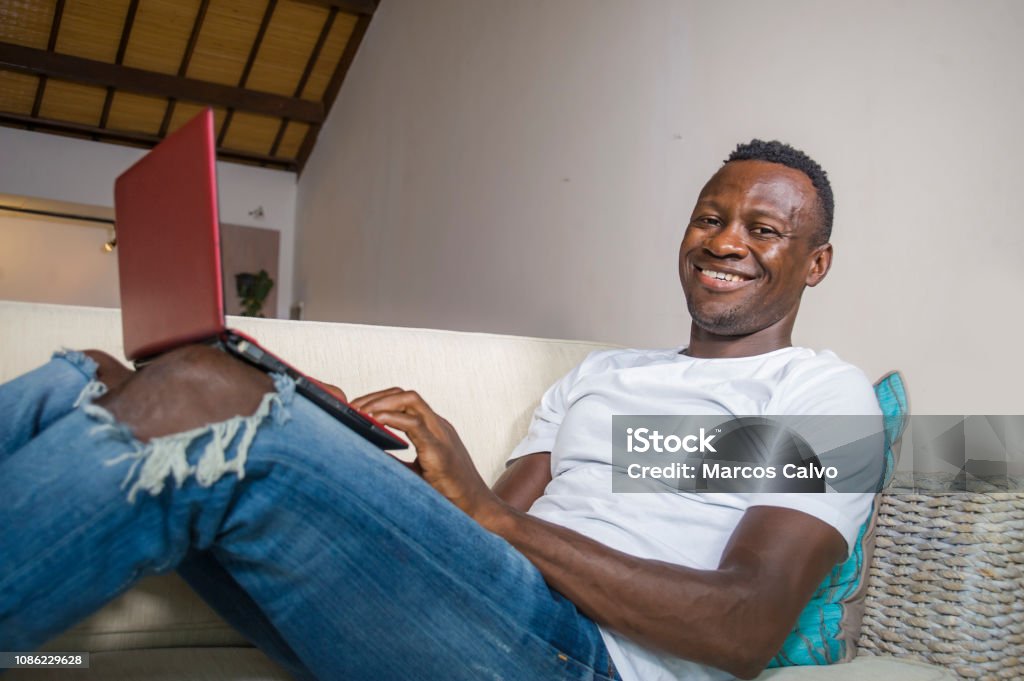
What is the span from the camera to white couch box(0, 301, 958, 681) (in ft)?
3.69

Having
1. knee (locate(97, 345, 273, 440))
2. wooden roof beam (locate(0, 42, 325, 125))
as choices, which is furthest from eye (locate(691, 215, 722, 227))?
wooden roof beam (locate(0, 42, 325, 125))

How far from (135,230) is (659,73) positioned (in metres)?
1.81

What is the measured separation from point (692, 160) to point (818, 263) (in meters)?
0.93

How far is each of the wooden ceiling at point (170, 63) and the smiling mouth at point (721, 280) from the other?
191 inches

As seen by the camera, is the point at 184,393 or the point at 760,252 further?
the point at 760,252

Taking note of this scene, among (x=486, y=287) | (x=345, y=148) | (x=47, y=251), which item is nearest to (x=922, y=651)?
(x=486, y=287)

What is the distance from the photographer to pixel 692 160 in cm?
224

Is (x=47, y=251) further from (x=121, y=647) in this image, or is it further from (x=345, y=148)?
(x=121, y=647)

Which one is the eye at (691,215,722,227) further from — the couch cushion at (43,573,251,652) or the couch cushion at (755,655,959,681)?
the couch cushion at (43,573,251,652)

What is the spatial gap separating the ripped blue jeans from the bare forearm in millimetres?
29

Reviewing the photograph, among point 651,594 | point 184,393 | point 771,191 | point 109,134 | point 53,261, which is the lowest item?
point 53,261

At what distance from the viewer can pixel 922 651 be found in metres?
1.19

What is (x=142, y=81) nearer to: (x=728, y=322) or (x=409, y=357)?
(x=409, y=357)

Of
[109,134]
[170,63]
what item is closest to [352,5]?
[170,63]
